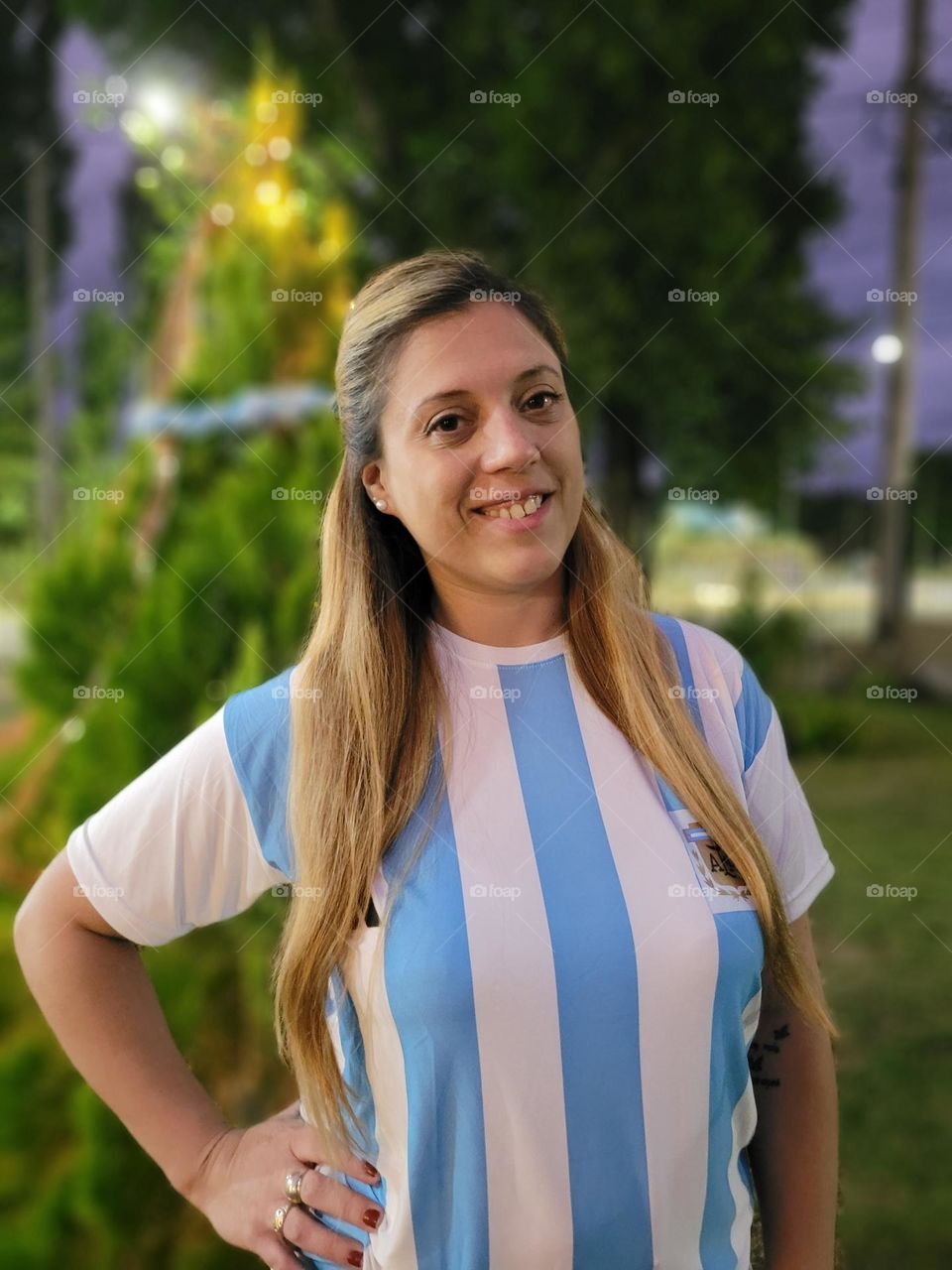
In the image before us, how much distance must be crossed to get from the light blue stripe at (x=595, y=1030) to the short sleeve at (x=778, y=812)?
5.8 inches

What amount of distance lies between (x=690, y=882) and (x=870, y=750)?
301 cm

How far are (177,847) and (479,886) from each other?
0.25 metres

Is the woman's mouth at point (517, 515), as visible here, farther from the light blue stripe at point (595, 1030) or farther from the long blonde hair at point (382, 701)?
the light blue stripe at point (595, 1030)

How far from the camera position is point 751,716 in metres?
0.94

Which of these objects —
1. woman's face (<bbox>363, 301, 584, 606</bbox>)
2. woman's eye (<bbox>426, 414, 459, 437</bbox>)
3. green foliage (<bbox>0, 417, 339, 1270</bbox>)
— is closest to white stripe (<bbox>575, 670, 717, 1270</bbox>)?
woman's face (<bbox>363, 301, 584, 606</bbox>)

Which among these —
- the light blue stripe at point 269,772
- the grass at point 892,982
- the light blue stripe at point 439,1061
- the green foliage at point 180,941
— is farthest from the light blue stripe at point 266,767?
the grass at point 892,982


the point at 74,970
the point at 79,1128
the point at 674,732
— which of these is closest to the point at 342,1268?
the point at 74,970

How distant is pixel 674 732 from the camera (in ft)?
2.93

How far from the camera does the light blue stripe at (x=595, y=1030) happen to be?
810mm

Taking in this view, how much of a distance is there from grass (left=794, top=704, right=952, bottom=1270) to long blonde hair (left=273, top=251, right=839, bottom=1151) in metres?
1.77

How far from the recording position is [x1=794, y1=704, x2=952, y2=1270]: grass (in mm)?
2617

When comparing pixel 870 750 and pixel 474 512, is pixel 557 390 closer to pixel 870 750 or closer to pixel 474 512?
pixel 474 512

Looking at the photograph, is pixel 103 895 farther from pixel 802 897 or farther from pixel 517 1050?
pixel 802 897

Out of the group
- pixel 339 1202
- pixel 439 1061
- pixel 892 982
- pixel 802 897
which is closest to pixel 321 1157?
pixel 339 1202
